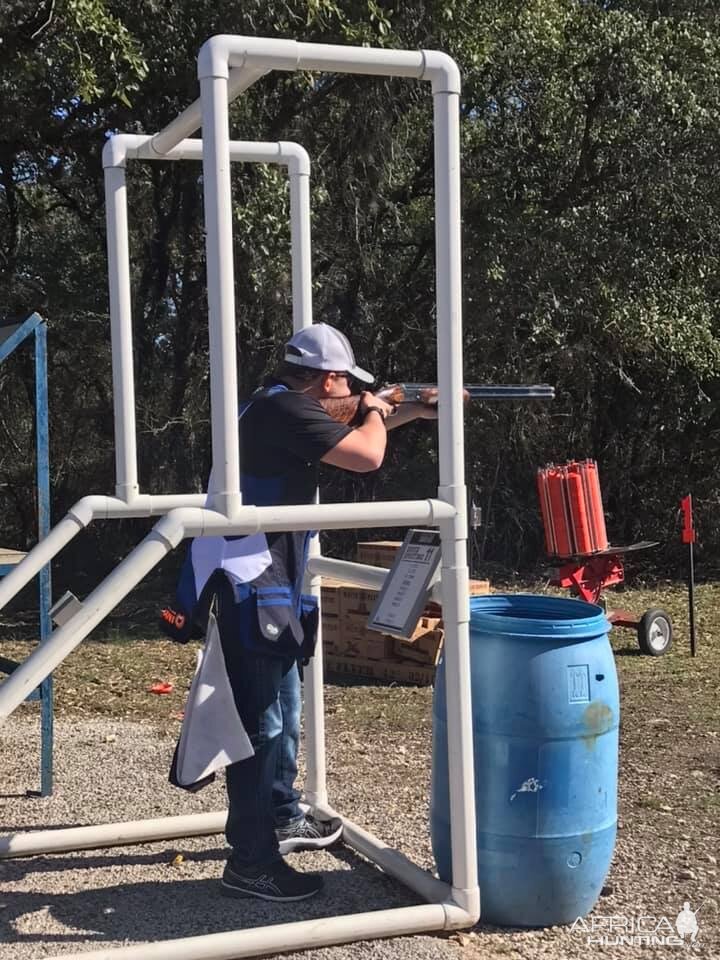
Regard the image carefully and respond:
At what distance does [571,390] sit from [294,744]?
31.2ft

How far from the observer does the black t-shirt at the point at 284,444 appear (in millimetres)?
3576

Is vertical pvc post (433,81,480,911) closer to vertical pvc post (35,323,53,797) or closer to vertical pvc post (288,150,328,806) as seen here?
vertical pvc post (288,150,328,806)

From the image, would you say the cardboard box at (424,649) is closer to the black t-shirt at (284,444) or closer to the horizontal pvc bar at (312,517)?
the black t-shirt at (284,444)

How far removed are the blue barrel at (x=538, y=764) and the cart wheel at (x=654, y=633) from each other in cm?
514

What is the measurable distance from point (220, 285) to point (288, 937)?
186 cm

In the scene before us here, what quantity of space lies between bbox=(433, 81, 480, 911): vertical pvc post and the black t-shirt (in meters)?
0.34

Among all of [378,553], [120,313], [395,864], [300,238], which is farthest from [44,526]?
[378,553]

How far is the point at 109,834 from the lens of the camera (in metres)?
4.39

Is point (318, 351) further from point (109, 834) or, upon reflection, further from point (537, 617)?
point (109, 834)

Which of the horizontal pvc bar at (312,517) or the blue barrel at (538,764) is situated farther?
the blue barrel at (538,764)

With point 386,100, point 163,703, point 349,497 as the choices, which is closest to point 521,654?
point 163,703

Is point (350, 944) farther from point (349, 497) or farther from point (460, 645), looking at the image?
point (349, 497)

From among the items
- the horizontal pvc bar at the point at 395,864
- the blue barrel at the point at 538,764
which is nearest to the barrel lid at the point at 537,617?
the blue barrel at the point at 538,764

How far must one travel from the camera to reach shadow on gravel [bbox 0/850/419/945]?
11.9 feet
